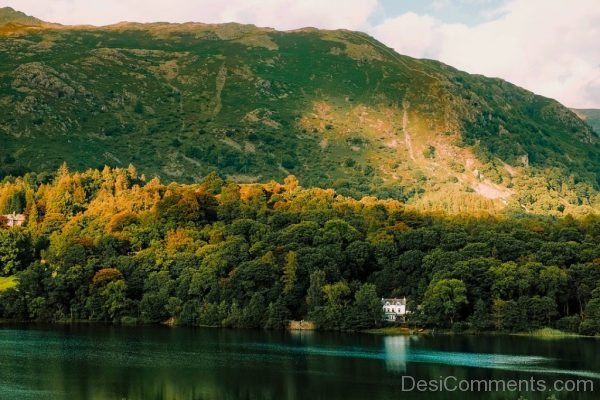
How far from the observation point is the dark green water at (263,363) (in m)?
74.6

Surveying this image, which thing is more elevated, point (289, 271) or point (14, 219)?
point (14, 219)

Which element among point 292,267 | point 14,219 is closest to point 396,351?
point 292,267

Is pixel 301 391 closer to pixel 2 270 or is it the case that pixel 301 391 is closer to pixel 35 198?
pixel 2 270

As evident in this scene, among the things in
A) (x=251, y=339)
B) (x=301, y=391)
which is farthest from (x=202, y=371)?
(x=251, y=339)

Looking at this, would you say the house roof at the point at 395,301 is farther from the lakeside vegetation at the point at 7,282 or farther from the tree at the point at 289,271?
the lakeside vegetation at the point at 7,282

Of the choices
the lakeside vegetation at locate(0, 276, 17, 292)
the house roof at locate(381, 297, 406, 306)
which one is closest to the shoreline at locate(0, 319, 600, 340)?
the house roof at locate(381, 297, 406, 306)

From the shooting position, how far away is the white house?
17600cm

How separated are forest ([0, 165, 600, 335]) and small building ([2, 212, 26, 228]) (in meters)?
1.35

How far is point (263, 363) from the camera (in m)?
90.4

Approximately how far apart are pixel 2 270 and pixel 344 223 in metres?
59.5

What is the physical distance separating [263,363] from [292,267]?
155 ft

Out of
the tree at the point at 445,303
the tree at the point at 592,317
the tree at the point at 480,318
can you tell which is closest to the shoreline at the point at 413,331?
the tree at the point at 480,318

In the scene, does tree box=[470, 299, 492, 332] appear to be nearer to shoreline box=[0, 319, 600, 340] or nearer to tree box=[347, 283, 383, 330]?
shoreline box=[0, 319, 600, 340]

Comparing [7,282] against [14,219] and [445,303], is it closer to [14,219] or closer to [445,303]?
[14,219]
